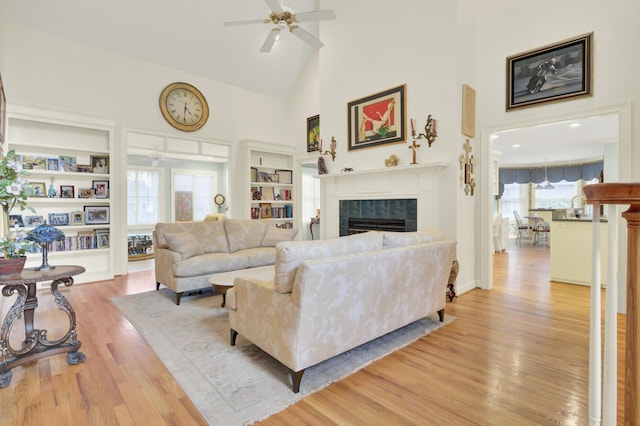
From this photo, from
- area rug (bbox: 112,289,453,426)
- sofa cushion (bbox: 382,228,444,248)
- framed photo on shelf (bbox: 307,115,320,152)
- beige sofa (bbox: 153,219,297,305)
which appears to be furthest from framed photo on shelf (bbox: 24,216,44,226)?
sofa cushion (bbox: 382,228,444,248)

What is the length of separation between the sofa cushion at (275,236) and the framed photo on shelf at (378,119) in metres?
1.71

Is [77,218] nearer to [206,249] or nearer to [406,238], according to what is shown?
[206,249]

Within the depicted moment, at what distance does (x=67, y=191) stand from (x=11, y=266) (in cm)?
309

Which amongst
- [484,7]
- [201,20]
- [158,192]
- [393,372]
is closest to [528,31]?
[484,7]

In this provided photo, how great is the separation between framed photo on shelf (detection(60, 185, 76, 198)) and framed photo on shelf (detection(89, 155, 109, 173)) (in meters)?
0.39

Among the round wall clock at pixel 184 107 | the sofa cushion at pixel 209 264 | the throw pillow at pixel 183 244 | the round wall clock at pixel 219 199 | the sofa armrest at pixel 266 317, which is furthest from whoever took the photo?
the round wall clock at pixel 219 199

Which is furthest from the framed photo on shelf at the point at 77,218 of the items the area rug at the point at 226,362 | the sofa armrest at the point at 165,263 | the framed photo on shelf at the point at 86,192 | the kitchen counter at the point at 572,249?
the kitchen counter at the point at 572,249

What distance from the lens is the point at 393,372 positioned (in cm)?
215

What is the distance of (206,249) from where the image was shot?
4.27 meters

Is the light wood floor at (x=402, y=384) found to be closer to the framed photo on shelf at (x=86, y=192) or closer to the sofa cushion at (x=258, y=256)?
the sofa cushion at (x=258, y=256)

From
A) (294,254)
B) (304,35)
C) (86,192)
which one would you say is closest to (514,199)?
(304,35)

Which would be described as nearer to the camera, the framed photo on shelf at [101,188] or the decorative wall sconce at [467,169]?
the decorative wall sconce at [467,169]

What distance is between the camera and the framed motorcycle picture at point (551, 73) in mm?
3469

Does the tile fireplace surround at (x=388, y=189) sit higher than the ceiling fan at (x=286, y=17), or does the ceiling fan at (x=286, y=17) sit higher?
the ceiling fan at (x=286, y=17)
